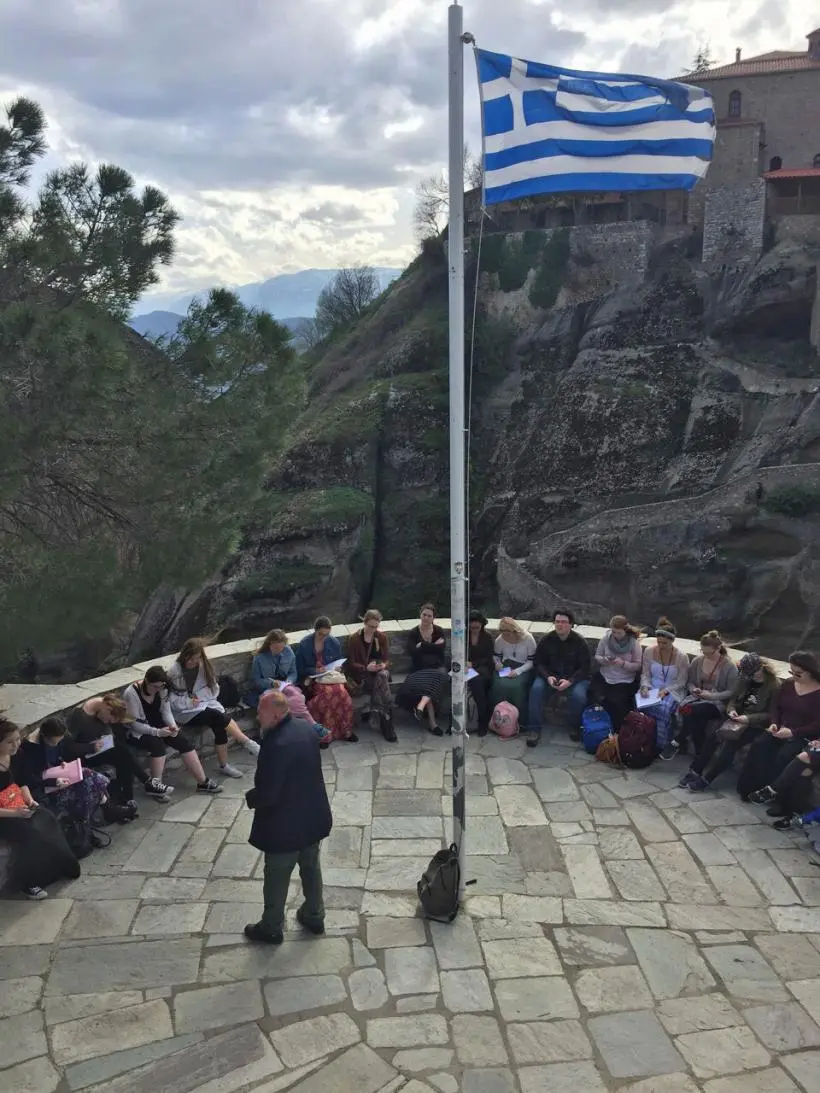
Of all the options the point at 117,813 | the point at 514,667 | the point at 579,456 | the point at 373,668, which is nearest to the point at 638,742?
the point at 514,667

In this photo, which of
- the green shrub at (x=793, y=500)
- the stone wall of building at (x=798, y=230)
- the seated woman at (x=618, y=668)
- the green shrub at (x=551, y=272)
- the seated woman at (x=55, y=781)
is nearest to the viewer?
A: the seated woman at (x=55, y=781)

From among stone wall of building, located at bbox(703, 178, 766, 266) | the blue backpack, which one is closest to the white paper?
the blue backpack

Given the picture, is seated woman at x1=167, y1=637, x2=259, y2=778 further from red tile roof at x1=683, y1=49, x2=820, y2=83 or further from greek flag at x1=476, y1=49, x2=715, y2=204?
red tile roof at x1=683, y1=49, x2=820, y2=83

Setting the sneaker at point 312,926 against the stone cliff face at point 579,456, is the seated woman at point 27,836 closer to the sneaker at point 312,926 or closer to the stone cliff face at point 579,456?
the sneaker at point 312,926

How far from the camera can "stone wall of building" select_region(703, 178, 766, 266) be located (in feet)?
111

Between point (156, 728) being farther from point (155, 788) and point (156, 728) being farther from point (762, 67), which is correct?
point (762, 67)

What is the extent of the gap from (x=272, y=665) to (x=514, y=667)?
2.26 metres

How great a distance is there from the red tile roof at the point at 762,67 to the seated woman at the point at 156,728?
38490 mm

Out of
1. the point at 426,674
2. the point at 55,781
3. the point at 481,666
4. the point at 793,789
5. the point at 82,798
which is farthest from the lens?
the point at 426,674

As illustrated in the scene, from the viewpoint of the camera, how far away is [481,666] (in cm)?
774

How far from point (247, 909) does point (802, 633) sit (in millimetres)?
21120

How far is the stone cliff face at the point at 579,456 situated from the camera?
2456 cm

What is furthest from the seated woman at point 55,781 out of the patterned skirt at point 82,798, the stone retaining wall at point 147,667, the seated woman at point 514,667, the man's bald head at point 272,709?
the seated woman at point 514,667

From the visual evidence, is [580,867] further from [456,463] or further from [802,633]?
[802,633]
